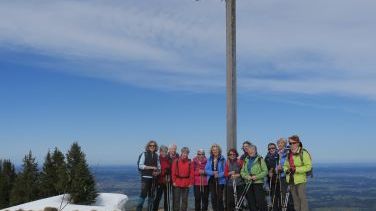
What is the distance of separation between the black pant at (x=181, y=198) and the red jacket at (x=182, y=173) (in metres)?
0.20

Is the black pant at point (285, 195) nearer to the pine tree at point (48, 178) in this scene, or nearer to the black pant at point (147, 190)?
the black pant at point (147, 190)

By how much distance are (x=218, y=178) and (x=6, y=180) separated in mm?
9987

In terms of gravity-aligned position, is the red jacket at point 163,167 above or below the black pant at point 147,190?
above

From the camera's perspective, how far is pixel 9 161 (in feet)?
70.6

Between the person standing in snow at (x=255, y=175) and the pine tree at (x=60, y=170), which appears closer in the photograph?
the person standing in snow at (x=255, y=175)

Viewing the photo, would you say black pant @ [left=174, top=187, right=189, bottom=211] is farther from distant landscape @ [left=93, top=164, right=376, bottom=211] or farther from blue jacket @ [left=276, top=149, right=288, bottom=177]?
blue jacket @ [left=276, top=149, right=288, bottom=177]

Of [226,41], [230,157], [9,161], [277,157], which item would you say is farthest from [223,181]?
[9,161]

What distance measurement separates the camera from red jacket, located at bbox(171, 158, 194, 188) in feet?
46.1

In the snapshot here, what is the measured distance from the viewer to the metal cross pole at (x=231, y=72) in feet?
49.3

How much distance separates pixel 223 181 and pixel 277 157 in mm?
1480

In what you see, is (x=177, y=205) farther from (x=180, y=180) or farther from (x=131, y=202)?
(x=131, y=202)

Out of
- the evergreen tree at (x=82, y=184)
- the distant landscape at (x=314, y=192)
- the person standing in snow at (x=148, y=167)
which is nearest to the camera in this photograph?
the distant landscape at (x=314, y=192)

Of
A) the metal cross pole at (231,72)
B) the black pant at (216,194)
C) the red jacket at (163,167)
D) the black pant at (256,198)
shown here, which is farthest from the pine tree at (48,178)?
the black pant at (256,198)

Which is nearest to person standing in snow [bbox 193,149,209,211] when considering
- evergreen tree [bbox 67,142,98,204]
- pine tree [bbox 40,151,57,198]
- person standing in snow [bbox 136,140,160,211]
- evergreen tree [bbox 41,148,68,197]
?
person standing in snow [bbox 136,140,160,211]
